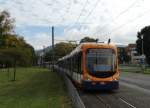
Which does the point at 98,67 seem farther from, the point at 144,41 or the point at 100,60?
the point at 144,41

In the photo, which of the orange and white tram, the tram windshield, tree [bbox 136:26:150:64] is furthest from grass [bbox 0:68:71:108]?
tree [bbox 136:26:150:64]

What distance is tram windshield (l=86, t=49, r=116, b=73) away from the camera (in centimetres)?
2611

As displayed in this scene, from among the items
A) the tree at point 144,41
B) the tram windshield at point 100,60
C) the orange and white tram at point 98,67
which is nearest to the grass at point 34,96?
the orange and white tram at point 98,67

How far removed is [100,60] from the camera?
26.3m

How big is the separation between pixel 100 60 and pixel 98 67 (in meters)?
0.49

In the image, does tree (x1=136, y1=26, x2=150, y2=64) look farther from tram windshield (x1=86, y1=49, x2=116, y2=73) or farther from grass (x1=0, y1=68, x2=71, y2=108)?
tram windshield (x1=86, y1=49, x2=116, y2=73)

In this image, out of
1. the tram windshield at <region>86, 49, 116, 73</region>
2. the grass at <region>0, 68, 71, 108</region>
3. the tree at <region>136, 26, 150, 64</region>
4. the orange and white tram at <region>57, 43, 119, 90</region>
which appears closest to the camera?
the grass at <region>0, 68, 71, 108</region>

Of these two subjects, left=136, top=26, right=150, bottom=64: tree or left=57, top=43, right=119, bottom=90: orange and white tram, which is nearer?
left=57, top=43, right=119, bottom=90: orange and white tram

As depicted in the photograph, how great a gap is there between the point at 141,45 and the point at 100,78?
90464mm

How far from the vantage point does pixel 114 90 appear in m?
28.3

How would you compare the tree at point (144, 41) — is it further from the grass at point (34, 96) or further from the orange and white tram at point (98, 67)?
the orange and white tram at point (98, 67)

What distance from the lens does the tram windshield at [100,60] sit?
26.1 metres

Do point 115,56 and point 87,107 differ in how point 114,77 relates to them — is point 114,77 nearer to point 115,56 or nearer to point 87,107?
point 115,56

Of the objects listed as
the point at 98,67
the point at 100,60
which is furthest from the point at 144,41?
the point at 98,67
